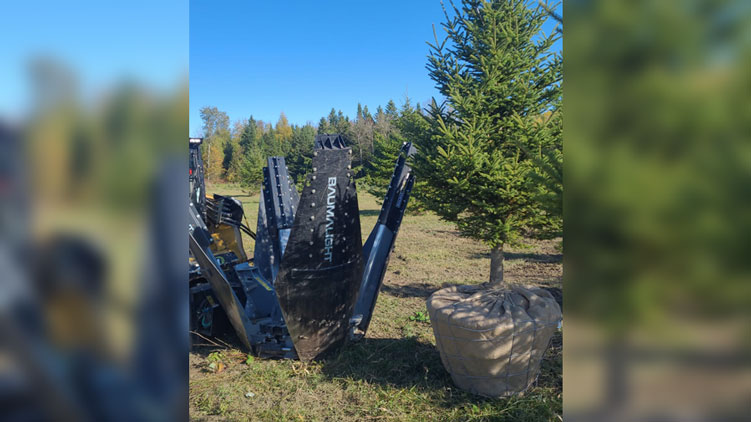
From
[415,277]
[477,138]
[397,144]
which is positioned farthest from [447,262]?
[397,144]

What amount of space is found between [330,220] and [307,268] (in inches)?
20.8

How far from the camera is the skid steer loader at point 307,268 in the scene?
4254 mm

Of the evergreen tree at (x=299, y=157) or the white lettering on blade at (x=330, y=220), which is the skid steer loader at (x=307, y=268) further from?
the evergreen tree at (x=299, y=157)

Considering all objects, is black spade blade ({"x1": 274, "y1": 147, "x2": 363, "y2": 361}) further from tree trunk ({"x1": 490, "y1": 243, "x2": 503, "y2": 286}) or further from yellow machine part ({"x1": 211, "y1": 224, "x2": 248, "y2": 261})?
yellow machine part ({"x1": 211, "y1": 224, "x2": 248, "y2": 261})

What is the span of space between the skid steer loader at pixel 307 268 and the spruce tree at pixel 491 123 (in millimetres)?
843

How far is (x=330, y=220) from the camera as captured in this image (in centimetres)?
434

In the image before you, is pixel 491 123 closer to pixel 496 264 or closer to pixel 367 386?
pixel 496 264

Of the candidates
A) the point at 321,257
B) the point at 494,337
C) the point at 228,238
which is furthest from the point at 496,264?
the point at 228,238

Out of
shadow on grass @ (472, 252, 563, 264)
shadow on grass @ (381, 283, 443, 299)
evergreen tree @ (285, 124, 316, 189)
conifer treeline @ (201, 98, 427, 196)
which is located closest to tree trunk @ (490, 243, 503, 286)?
shadow on grass @ (381, 283, 443, 299)

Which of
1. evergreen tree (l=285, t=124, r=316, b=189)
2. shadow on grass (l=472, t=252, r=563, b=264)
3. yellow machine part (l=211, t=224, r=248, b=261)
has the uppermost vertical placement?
evergreen tree (l=285, t=124, r=316, b=189)

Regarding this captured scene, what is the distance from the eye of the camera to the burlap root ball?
369 cm
